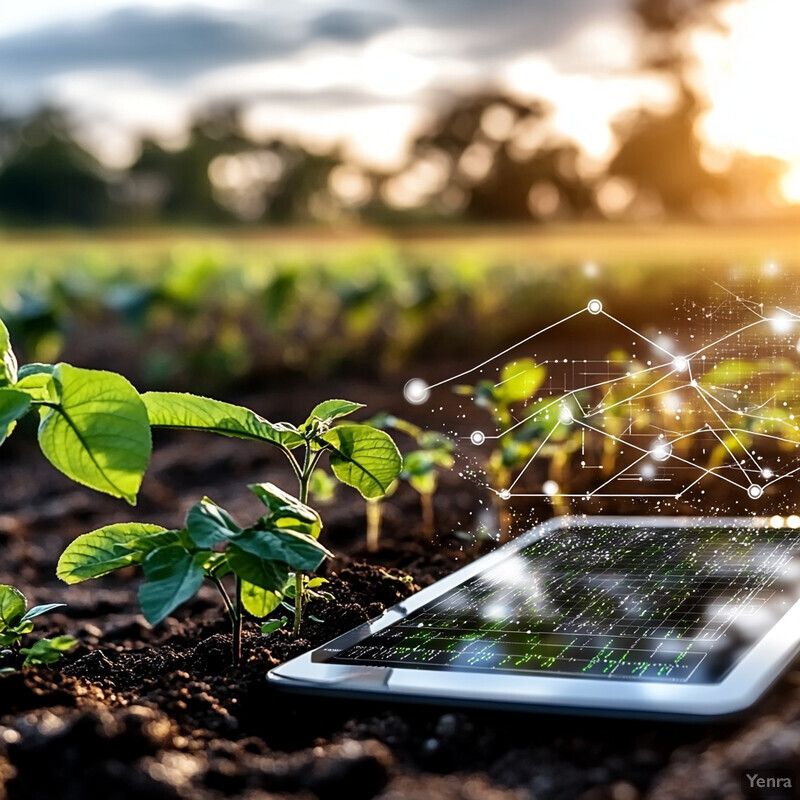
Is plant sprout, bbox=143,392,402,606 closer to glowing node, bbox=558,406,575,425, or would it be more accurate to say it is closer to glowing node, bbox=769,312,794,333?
glowing node, bbox=558,406,575,425

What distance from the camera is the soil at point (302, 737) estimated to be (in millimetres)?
1064

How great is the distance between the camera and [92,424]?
133 cm

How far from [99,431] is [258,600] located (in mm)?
326

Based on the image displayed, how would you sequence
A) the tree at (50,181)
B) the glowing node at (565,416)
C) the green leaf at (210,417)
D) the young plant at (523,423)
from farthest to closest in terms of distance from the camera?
the tree at (50,181), the glowing node at (565,416), the young plant at (523,423), the green leaf at (210,417)

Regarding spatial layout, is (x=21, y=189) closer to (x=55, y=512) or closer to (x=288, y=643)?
(x=55, y=512)

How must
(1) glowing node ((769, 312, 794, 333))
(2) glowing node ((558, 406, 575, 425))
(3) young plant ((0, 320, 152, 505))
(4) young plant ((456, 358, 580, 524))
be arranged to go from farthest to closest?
(2) glowing node ((558, 406, 575, 425)) < (1) glowing node ((769, 312, 794, 333)) < (4) young plant ((456, 358, 580, 524)) < (3) young plant ((0, 320, 152, 505))

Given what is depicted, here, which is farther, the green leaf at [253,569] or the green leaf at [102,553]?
the green leaf at [102,553]

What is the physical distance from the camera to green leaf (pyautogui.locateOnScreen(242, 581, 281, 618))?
56.7 inches

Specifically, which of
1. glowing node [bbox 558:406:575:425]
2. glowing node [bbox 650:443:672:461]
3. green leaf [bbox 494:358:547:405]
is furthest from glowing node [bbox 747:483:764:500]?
green leaf [bbox 494:358:547:405]

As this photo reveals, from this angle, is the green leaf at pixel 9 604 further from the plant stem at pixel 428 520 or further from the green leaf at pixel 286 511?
the plant stem at pixel 428 520

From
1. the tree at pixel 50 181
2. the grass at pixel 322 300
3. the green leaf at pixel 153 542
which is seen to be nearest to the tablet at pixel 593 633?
the green leaf at pixel 153 542

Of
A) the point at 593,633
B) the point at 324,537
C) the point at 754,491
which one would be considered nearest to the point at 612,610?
the point at 593,633

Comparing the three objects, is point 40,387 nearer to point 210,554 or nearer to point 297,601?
point 210,554
